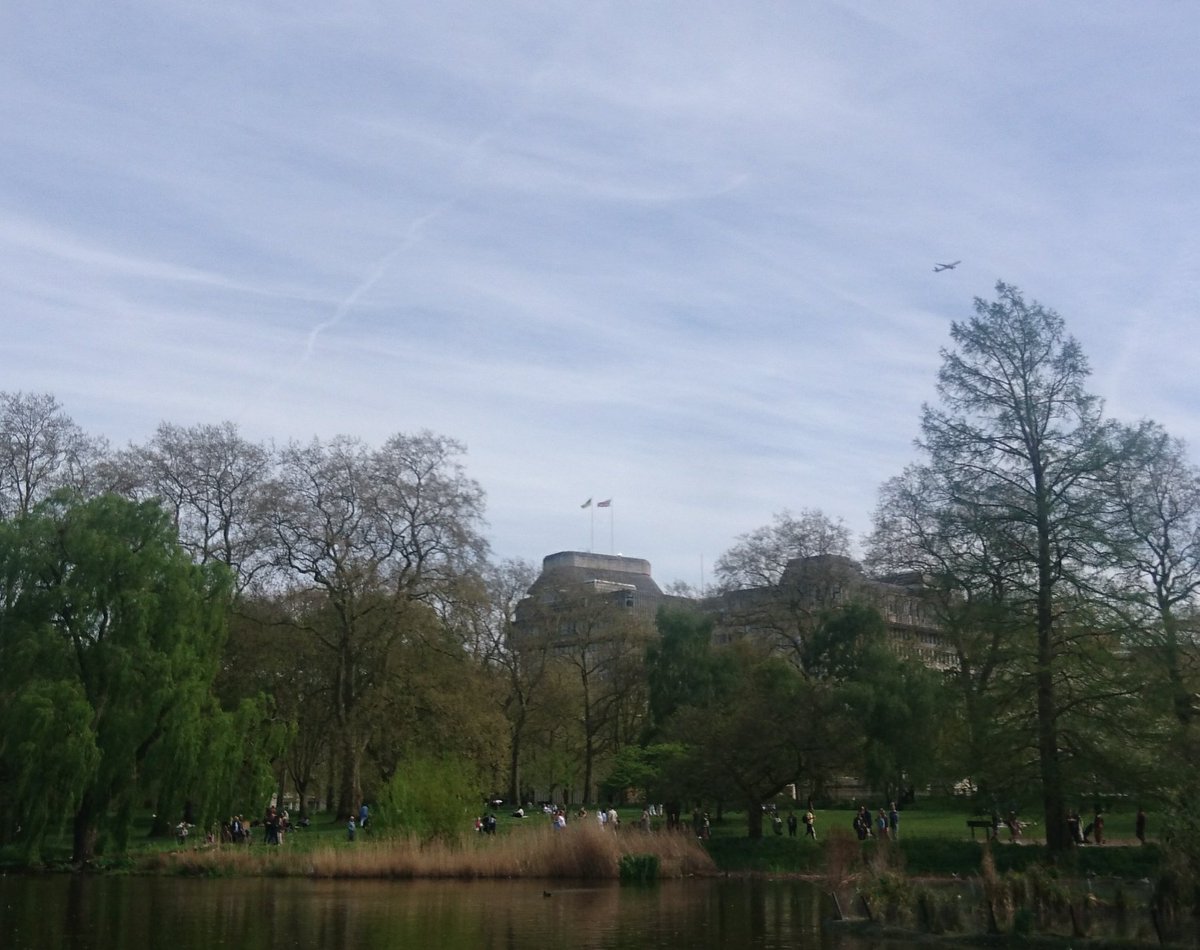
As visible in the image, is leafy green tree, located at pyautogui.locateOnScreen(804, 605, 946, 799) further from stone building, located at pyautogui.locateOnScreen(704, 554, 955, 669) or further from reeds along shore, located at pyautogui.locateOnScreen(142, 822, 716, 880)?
reeds along shore, located at pyautogui.locateOnScreen(142, 822, 716, 880)

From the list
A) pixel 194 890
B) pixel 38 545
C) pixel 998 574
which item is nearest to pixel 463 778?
pixel 194 890

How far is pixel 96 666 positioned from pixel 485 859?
14119 millimetres

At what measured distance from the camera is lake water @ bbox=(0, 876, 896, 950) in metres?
22.5

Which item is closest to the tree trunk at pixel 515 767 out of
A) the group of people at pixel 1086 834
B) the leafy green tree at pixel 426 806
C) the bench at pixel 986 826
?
the leafy green tree at pixel 426 806

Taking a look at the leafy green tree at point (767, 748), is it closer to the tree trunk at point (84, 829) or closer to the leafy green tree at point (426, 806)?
the leafy green tree at point (426, 806)

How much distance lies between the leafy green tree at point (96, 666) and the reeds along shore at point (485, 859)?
10.5 feet

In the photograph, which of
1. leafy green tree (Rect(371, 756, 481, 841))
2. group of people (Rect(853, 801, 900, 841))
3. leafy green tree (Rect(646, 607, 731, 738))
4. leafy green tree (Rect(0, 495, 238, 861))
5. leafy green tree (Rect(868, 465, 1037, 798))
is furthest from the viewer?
leafy green tree (Rect(646, 607, 731, 738))

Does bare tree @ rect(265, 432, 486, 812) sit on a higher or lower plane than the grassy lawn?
higher

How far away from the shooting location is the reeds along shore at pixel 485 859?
1529 inches

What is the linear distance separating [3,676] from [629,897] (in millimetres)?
21488

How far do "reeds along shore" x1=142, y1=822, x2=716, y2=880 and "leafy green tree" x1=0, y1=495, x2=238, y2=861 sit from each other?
3202 mm

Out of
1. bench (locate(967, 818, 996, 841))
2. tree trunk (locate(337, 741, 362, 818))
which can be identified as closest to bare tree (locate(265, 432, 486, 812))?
tree trunk (locate(337, 741, 362, 818))

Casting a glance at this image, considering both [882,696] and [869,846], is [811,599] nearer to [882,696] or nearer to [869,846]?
[882,696]

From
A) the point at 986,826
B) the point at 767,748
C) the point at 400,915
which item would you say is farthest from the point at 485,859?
the point at 986,826
